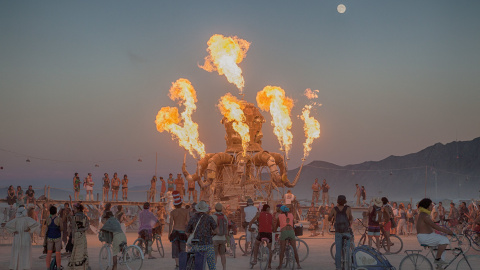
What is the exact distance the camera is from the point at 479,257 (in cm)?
1345

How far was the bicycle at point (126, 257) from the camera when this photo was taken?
16484mm

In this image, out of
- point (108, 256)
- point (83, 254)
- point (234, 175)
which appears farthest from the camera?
point (234, 175)

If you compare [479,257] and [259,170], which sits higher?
[259,170]

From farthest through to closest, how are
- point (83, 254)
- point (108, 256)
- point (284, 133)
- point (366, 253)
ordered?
point (284, 133), point (108, 256), point (83, 254), point (366, 253)

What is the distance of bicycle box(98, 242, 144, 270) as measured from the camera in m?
16.5

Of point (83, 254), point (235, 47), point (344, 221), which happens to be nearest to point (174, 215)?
point (83, 254)

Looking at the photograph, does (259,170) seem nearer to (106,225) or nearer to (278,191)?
(278,191)

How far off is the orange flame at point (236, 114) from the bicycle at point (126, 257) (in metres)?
24.9

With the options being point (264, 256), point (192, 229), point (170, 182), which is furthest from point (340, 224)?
point (170, 182)

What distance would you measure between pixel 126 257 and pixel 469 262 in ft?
31.0

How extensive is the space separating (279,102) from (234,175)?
21.4 feet

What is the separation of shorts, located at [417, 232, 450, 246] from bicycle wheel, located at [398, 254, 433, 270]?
0.43m

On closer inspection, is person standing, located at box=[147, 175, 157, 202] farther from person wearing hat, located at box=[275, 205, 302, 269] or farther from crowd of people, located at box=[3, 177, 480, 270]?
person wearing hat, located at box=[275, 205, 302, 269]

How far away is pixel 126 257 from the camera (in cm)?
1659
